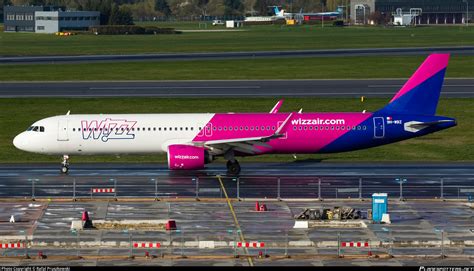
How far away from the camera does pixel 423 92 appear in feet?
220

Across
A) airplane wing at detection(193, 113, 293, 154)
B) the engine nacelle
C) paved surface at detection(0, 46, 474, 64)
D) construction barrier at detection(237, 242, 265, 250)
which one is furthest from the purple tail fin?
paved surface at detection(0, 46, 474, 64)

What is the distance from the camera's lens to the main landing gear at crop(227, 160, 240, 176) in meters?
64.8

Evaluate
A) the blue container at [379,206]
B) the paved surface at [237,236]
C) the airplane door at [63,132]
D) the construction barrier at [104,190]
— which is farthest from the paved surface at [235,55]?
the blue container at [379,206]

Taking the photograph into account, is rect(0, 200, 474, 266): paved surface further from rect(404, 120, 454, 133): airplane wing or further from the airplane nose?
the airplane nose

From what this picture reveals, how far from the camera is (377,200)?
49.6 metres

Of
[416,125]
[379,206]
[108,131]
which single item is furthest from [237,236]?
[416,125]

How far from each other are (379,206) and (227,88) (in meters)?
63.0

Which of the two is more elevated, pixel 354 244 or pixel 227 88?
pixel 227 88

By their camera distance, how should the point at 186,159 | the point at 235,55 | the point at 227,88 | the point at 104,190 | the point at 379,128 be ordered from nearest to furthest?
the point at 104,190 < the point at 186,159 < the point at 379,128 < the point at 227,88 < the point at 235,55

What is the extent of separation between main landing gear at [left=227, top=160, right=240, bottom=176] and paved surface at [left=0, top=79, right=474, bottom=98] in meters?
39.6

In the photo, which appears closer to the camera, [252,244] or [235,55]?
[252,244]

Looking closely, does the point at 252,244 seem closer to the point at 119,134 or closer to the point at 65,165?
the point at 119,134

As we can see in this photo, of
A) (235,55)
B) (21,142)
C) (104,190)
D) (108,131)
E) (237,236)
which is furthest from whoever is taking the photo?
(235,55)

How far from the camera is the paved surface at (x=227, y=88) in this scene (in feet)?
346
